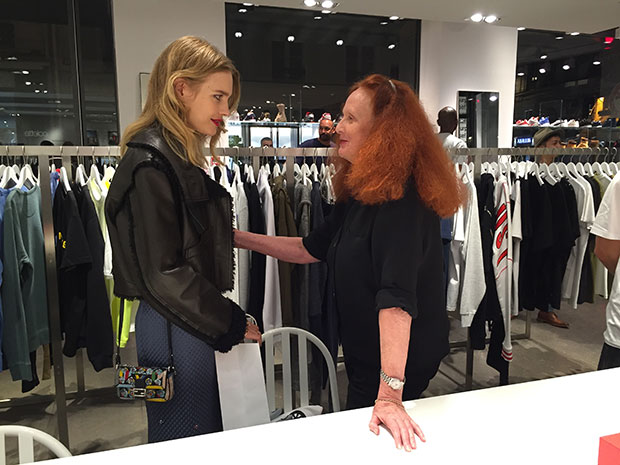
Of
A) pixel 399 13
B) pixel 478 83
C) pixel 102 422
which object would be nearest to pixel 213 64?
pixel 102 422

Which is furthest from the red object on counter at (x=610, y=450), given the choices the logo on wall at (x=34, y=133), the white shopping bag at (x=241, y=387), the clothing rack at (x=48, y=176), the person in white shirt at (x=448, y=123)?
the logo on wall at (x=34, y=133)

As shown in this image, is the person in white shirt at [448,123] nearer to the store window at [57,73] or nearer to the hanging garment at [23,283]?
the hanging garment at [23,283]

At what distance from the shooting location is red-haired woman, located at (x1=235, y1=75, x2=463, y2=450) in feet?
3.84

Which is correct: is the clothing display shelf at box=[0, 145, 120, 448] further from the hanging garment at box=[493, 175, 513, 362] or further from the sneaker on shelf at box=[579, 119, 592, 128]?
the sneaker on shelf at box=[579, 119, 592, 128]

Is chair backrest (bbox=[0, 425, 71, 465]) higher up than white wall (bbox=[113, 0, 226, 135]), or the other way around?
white wall (bbox=[113, 0, 226, 135])

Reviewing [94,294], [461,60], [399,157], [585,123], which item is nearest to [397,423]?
[399,157]

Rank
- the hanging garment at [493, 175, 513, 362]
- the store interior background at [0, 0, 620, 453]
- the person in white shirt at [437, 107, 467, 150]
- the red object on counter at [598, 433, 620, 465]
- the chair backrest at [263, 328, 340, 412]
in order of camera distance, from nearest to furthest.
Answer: the red object on counter at [598, 433, 620, 465] < the chair backrest at [263, 328, 340, 412] < the hanging garment at [493, 175, 513, 362] < the store interior background at [0, 0, 620, 453] < the person in white shirt at [437, 107, 467, 150]

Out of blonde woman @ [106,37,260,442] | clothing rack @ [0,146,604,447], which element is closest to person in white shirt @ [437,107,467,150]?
clothing rack @ [0,146,604,447]

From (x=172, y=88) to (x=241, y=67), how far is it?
4150mm

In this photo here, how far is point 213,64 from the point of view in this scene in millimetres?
1329

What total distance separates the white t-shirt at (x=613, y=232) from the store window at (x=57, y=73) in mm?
4132

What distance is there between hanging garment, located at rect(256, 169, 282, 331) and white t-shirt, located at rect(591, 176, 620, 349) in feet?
4.93

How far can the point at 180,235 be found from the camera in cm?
126

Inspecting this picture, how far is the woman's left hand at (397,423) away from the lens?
1.03 meters
